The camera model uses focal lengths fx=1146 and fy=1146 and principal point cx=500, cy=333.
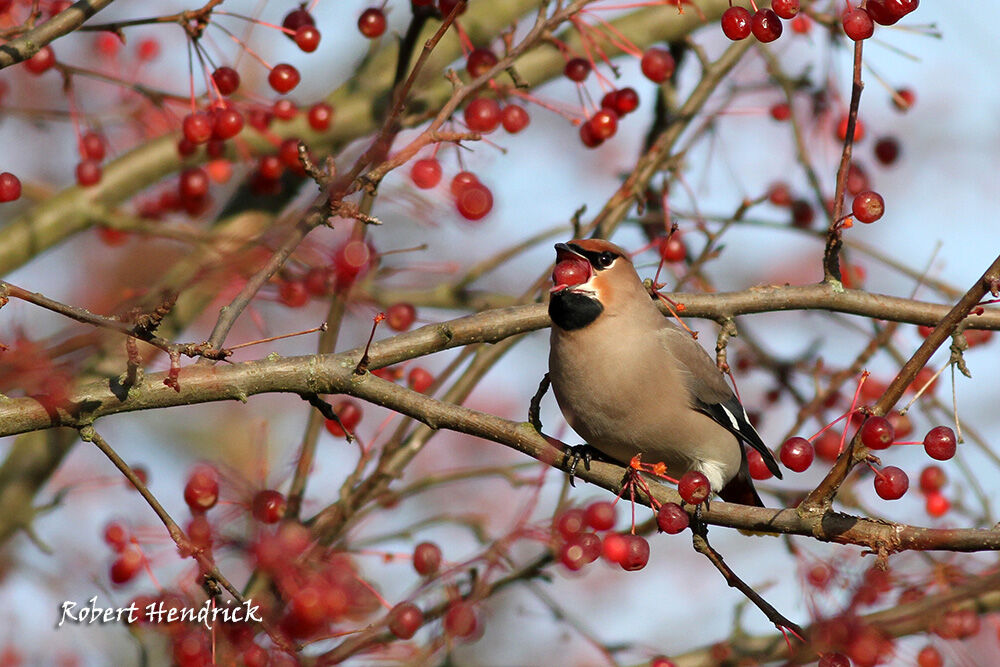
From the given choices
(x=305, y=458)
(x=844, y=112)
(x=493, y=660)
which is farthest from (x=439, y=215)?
(x=493, y=660)

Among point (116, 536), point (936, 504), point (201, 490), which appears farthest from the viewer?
point (936, 504)

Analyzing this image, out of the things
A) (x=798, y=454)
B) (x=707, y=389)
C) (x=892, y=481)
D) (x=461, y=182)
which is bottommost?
(x=892, y=481)

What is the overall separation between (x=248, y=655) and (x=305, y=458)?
118 centimetres

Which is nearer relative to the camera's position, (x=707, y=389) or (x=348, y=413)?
(x=348, y=413)

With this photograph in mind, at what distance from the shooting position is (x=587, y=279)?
4.03m

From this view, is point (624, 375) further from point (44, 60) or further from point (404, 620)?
point (44, 60)

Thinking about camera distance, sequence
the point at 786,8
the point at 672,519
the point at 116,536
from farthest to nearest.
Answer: the point at 116,536 < the point at 786,8 < the point at 672,519

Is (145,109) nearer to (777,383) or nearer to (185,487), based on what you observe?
(185,487)

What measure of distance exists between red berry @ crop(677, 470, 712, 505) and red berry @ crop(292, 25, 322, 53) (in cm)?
200

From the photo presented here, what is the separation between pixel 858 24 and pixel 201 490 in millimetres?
2224

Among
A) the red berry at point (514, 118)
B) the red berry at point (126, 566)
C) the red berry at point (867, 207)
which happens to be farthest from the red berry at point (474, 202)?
the red berry at point (126, 566)

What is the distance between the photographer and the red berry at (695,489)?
291cm

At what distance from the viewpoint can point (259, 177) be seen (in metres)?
4.68

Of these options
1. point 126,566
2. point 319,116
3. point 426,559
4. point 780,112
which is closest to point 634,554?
point 426,559
